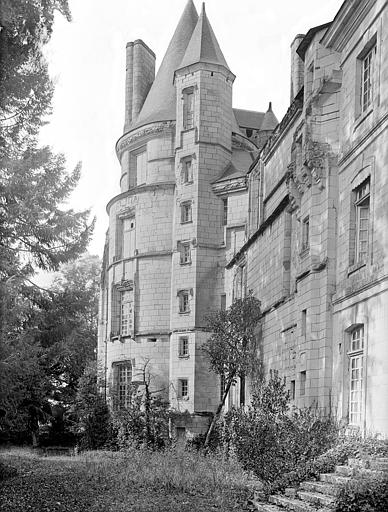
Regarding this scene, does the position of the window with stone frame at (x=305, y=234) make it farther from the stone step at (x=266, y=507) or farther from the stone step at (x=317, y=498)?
the stone step at (x=266, y=507)

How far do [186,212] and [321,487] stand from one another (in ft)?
77.9

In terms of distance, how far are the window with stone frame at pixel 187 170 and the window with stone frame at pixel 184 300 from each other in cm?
509

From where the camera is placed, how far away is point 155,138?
122 feet

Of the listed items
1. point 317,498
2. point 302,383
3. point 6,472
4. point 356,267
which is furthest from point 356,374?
point 6,472

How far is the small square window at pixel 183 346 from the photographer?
111 feet

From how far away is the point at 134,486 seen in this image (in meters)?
14.8

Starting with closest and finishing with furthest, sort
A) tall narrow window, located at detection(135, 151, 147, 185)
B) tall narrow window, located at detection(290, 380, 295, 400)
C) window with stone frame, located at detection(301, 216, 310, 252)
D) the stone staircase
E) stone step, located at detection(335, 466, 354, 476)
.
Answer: the stone staircase → stone step, located at detection(335, 466, 354, 476) → window with stone frame, located at detection(301, 216, 310, 252) → tall narrow window, located at detection(290, 380, 295, 400) → tall narrow window, located at detection(135, 151, 147, 185)

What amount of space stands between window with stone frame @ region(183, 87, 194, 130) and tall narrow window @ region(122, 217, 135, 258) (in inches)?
212

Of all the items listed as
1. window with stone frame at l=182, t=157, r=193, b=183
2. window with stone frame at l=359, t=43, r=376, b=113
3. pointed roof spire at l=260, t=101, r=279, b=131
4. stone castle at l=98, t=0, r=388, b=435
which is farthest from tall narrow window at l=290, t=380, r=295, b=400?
pointed roof spire at l=260, t=101, r=279, b=131

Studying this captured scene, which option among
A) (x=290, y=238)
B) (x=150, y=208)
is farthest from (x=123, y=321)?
(x=290, y=238)

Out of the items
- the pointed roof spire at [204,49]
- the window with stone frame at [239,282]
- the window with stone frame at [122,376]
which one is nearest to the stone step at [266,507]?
the window with stone frame at [239,282]

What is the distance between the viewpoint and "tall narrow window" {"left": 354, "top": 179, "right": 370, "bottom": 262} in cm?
1560

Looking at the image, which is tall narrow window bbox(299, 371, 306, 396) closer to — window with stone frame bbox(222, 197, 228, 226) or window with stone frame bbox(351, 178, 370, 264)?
window with stone frame bbox(351, 178, 370, 264)

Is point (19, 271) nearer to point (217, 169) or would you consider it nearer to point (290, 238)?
point (290, 238)
